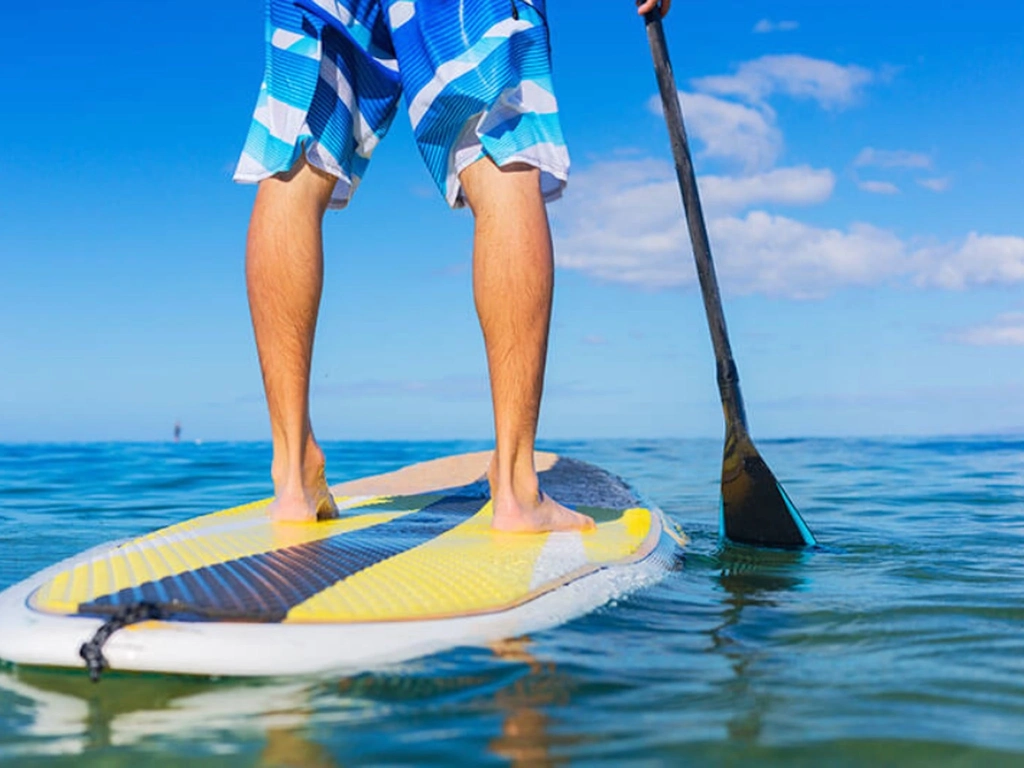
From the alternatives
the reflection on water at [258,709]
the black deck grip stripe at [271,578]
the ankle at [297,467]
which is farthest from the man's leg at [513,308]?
the reflection on water at [258,709]

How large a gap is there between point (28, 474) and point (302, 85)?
6244mm

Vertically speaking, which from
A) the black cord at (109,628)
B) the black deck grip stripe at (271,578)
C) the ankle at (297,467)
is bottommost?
the black cord at (109,628)

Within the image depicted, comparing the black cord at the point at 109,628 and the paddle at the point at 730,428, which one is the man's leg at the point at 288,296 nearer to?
the black cord at the point at 109,628

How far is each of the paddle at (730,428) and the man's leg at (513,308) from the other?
1.00 m

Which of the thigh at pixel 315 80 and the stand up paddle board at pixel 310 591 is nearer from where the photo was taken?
the stand up paddle board at pixel 310 591

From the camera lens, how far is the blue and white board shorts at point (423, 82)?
2336mm

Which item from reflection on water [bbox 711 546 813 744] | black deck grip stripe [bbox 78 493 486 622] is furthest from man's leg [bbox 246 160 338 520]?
reflection on water [bbox 711 546 813 744]

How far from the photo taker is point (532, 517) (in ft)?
7.92

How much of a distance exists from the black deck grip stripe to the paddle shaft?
120 cm

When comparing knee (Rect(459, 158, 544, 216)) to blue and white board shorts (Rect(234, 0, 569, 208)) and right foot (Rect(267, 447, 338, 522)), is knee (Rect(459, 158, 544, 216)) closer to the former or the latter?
blue and white board shorts (Rect(234, 0, 569, 208))

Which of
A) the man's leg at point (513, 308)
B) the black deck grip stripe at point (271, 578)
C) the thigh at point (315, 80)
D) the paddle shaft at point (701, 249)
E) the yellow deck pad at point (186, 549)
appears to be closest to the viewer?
the black deck grip stripe at point (271, 578)

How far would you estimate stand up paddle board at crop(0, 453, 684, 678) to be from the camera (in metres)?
1.50

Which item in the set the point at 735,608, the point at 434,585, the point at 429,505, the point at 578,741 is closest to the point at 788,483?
the point at 429,505

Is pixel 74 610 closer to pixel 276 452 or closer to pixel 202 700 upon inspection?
pixel 202 700
